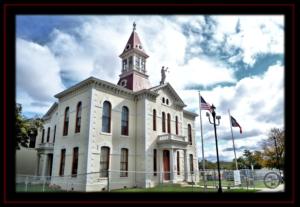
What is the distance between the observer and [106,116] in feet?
58.9

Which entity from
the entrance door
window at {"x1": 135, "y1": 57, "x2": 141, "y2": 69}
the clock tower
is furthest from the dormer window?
the entrance door

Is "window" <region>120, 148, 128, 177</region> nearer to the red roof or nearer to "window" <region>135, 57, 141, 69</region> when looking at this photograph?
"window" <region>135, 57, 141, 69</region>

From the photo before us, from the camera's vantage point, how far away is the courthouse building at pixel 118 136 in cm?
1650

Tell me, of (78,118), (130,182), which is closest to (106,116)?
(78,118)

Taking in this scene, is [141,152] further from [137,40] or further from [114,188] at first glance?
[137,40]

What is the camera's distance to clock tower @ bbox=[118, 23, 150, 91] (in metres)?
22.2

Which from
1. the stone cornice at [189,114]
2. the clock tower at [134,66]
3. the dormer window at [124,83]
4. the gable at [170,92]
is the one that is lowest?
the stone cornice at [189,114]

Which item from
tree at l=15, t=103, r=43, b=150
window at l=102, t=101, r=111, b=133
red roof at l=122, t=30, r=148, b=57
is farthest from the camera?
red roof at l=122, t=30, r=148, b=57

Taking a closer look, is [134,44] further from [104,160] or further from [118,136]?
[104,160]

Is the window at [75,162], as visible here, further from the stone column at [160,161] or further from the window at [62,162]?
the stone column at [160,161]

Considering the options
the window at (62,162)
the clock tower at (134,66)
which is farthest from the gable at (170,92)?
the window at (62,162)

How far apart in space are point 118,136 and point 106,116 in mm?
1775
